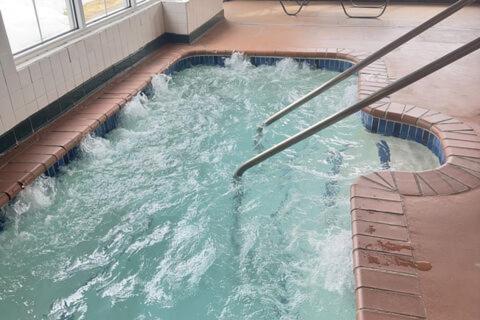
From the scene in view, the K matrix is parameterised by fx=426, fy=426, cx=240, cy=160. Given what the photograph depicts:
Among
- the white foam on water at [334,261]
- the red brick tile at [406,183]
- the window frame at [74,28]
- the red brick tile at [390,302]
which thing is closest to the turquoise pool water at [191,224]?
the white foam on water at [334,261]

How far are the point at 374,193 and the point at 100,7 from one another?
149 inches

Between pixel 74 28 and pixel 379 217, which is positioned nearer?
pixel 379 217

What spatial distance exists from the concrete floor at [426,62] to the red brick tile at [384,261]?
75mm

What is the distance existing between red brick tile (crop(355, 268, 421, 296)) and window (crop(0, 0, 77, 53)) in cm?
325

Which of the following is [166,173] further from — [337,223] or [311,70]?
[311,70]

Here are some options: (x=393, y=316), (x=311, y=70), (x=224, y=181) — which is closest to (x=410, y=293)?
(x=393, y=316)

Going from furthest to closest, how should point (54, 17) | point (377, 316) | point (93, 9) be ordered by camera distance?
point (93, 9)
point (54, 17)
point (377, 316)

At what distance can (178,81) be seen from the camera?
539 cm

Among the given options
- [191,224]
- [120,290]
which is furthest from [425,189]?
[120,290]

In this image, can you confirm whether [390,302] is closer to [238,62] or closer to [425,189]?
[425,189]

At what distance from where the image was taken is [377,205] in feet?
8.38

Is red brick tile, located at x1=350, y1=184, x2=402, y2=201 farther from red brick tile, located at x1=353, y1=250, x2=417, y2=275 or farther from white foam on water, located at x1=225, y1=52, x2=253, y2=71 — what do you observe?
white foam on water, located at x1=225, y1=52, x2=253, y2=71

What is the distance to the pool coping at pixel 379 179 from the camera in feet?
6.56

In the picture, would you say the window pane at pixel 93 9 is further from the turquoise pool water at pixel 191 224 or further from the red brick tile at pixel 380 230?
the red brick tile at pixel 380 230
